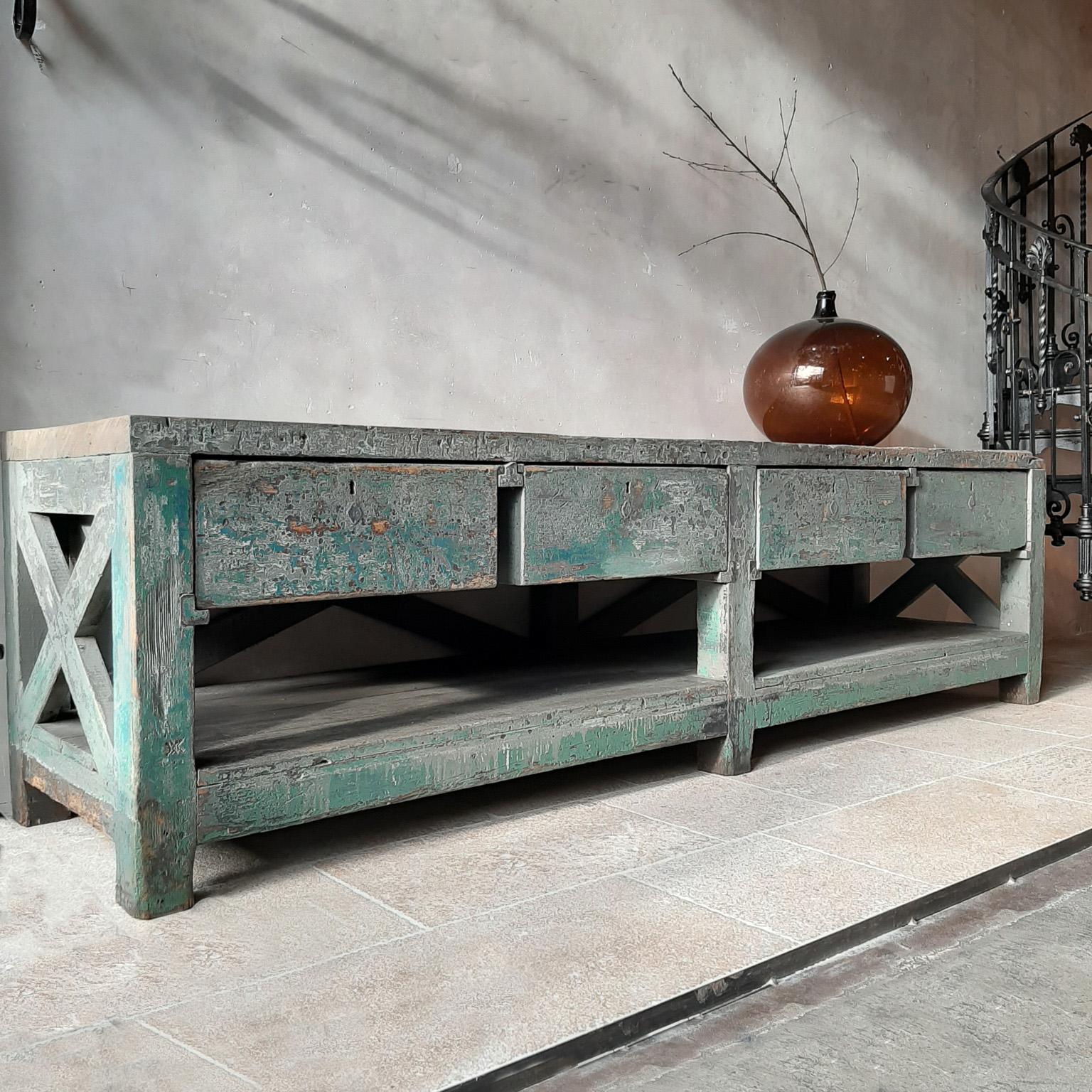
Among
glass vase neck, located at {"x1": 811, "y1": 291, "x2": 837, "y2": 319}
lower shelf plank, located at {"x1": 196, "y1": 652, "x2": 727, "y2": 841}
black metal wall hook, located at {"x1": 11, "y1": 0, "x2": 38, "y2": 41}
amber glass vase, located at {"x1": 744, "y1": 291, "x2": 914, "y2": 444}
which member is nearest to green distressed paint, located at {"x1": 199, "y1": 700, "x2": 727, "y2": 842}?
lower shelf plank, located at {"x1": 196, "y1": 652, "x2": 727, "y2": 841}

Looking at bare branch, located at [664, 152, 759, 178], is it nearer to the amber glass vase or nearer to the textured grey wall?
the textured grey wall

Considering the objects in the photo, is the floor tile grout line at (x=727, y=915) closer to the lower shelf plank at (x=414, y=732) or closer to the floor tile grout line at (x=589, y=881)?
the floor tile grout line at (x=589, y=881)

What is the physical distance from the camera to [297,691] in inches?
83.2

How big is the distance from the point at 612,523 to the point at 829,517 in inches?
24.0

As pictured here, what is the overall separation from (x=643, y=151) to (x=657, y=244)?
0.84ft

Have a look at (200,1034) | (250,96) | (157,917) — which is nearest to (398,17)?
(250,96)

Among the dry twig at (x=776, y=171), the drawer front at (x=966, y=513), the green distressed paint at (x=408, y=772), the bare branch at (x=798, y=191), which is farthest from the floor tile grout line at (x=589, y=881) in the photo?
the bare branch at (x=798, y=191)

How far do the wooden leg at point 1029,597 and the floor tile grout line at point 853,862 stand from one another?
1.39m

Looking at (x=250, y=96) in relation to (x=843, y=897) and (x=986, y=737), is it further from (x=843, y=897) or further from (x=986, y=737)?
(x=986, y=737)

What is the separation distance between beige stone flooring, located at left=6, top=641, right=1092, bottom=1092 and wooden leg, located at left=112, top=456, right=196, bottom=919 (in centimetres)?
8

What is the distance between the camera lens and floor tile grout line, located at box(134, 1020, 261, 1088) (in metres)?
1.05

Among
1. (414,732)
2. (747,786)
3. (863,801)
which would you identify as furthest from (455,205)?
(863,801)

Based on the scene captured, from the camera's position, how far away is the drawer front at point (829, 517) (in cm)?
219

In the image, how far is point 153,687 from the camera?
1.46 metres
